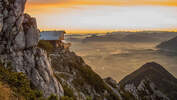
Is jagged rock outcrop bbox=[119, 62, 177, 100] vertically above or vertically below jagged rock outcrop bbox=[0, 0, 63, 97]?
below

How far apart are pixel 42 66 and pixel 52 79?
2332 millimetres

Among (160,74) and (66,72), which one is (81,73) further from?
(160,74)

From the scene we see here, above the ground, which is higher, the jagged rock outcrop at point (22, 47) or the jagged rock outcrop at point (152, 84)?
the jagged rock outcrop at point (22, 47)

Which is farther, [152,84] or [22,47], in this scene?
[152,84]

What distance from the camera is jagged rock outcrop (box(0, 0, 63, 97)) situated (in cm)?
2273

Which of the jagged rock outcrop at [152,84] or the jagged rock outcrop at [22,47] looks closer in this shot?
the jagged rock outcrop at [22,47]

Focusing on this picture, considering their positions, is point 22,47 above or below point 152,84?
above

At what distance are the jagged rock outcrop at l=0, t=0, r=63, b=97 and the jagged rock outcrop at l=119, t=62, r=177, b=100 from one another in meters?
31.0

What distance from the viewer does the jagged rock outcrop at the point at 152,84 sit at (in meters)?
60.2

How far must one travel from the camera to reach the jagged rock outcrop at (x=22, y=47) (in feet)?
74.6

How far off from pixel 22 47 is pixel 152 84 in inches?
2061

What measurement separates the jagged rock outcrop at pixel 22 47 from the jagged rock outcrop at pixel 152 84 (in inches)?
1222

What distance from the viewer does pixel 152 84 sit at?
2584 inches

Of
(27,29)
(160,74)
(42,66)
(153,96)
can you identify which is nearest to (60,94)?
(42,66)
